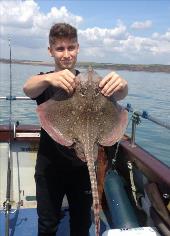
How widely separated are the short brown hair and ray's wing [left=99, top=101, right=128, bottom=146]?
70cm

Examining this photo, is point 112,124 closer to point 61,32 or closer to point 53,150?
point 53,150

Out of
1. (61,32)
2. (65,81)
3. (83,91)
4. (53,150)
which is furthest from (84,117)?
(61,32)

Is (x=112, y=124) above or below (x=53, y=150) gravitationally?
above

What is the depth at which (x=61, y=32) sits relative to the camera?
2.97m

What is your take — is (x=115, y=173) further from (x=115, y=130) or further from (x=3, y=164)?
(x=115, y=130)

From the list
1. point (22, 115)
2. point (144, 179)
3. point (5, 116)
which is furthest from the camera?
point (22, 115)

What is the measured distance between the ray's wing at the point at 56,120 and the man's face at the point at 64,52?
1.31ft

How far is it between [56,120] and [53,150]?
0.45 metres

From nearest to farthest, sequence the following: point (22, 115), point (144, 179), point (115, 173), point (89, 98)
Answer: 1. point (89, 98)
2. point (144, 179)
3. point (115, 173)
4. point (22, 115)

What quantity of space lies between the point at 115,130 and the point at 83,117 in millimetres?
313

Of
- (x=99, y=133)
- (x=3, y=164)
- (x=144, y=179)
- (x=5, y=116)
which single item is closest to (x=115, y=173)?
(x=144, y=179)

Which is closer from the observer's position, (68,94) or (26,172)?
(68,94)

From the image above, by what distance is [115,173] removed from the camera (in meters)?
5.06

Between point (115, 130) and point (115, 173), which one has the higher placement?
point (115, 130)
